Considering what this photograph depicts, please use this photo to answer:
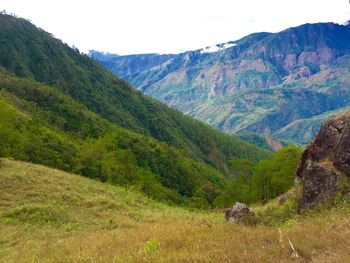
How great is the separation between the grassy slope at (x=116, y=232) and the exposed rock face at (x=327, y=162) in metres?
3.36

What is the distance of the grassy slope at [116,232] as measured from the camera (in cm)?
1057

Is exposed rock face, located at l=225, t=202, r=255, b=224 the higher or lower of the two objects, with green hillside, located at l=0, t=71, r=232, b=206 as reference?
higher

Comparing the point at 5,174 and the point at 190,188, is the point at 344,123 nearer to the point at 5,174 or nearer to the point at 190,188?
the point at 5,174

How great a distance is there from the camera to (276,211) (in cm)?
2191

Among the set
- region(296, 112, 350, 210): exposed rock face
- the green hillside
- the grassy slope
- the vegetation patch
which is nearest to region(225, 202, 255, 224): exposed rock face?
the grassy slope

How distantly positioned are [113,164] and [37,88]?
129 m

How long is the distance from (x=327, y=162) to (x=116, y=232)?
12.1 metres

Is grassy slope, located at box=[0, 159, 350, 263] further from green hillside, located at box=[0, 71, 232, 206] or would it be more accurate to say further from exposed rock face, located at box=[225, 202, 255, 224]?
green hillside, located at box=[0, 71, 232, 206]

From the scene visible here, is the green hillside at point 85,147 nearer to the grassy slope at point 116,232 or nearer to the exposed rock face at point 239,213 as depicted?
the grassy slope at point 116,232

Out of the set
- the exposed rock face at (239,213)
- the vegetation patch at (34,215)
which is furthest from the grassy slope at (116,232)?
the exposed rock face at (239,213)

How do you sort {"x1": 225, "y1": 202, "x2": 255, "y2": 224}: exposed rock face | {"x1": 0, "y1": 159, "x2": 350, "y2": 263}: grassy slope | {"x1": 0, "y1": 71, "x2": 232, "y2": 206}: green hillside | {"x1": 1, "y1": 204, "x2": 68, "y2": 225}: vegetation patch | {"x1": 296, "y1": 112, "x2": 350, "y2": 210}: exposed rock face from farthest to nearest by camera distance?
{"x1": 0, "y1": 71, "x2": 232, "y2": 206}: green hillside → {"x1": 1, "y1": 204, "x2": 68, "y2": 225}: vegetation patch → {"x1": 296, "y1": 112, "x2": 350, "y2": 210}: exposed rock face → {"x1": 225, "y1": 202, "x2": 255, "y2": 224}: exposed rock face → {"x1": 0, "y1": 159, "x2": 350, "y2": 263}: grassy slope

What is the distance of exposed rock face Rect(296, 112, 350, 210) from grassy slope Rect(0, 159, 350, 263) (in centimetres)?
336

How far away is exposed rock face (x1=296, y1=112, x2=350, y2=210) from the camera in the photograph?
20.3 metres

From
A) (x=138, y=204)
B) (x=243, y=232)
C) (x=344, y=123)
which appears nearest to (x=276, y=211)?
(x=344, y=123)
